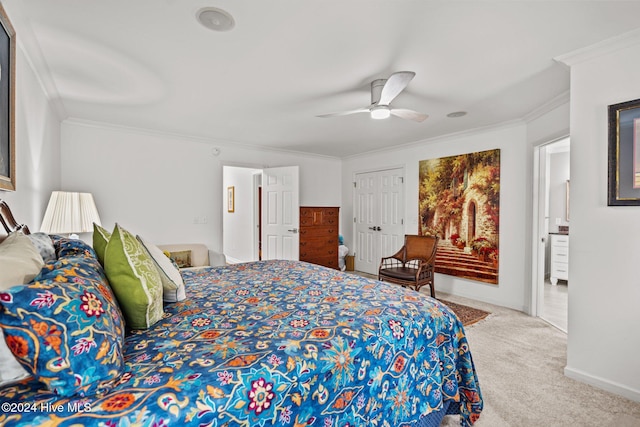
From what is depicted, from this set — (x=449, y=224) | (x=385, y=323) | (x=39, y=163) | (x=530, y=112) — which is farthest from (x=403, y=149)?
(x=39, y=163)

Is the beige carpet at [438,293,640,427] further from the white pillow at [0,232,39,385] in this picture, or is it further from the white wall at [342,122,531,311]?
the white pillow at [0,232,39,385]

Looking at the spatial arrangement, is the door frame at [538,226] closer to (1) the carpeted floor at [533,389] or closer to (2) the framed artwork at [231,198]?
(1) the carpeted floor at [533,389]

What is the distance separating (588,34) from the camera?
6.31 ft

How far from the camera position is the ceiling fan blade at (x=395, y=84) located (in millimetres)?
2084

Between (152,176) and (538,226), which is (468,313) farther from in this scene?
(152,176)

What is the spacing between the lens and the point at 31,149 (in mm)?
2221

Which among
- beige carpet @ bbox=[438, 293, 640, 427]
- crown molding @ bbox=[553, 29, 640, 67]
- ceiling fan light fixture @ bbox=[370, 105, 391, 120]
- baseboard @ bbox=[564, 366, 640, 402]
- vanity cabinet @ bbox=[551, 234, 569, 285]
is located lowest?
beige carpet @ bbox=[438, 293, 640, 427]

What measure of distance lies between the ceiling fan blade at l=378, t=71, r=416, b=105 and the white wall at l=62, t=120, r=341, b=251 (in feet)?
10.3

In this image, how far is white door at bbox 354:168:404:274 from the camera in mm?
5246

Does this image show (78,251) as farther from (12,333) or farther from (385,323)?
(385,323)

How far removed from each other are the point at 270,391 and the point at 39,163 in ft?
9.35

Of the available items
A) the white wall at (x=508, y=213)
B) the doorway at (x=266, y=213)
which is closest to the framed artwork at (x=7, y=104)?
the doorway at (x=266, y=213)

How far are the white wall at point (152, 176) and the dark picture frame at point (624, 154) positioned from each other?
4.41 m

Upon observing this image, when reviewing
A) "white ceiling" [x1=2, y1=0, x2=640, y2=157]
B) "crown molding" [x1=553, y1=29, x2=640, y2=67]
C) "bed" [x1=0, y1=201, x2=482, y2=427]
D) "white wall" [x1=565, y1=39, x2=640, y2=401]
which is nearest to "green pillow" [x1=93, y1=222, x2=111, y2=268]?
"bed" [x1=0, y1=201, x2=482, y2=427]
